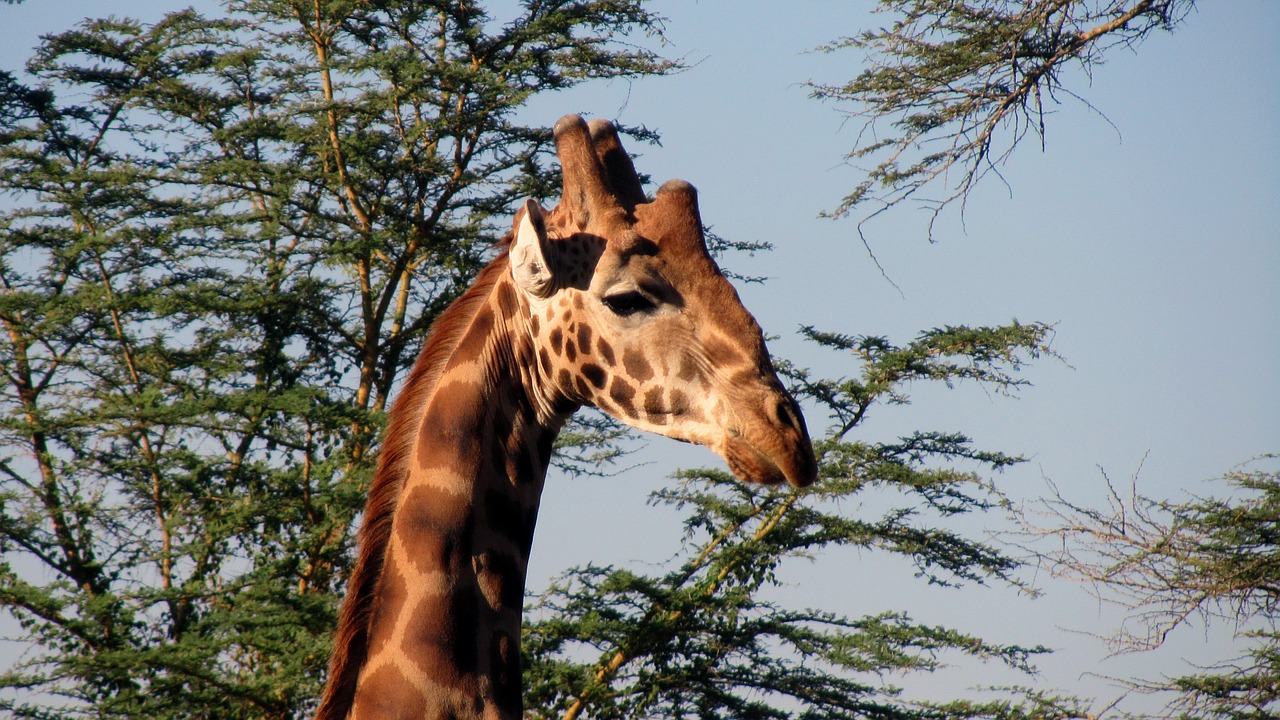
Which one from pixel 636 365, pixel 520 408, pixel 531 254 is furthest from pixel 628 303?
pixel 520 408

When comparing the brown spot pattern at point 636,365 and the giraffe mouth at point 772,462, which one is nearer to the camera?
the giraffe mouth at point 772,462

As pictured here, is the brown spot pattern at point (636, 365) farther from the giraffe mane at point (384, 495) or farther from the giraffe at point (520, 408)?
the giraffe mane at point (384, 495)

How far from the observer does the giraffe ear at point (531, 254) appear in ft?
12.3

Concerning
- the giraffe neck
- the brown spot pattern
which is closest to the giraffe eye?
the brown spot pattern

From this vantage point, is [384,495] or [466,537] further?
[384,495]

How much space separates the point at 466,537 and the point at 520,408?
1.62ft

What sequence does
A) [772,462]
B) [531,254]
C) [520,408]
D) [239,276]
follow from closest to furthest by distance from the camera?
[772,462] < [531,254] < [520,408] < [239,276]

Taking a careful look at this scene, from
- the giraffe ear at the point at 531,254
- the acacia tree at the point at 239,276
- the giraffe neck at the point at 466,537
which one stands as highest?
the acacia tree at the point at 239,276

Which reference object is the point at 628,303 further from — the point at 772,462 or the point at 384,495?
the point at 384,495

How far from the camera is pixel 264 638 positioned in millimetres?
10594

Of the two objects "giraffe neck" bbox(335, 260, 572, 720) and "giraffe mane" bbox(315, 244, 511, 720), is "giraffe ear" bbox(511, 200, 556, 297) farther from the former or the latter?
"giraffe mane" bbox(315, 244, 511, 720)

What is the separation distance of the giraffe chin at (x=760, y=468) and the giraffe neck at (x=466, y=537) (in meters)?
0.65

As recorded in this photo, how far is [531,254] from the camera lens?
3.78 metres

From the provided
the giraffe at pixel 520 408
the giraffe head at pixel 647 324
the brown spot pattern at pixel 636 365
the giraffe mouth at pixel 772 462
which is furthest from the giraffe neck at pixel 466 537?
the giraffe mouth at pixel 772 462
